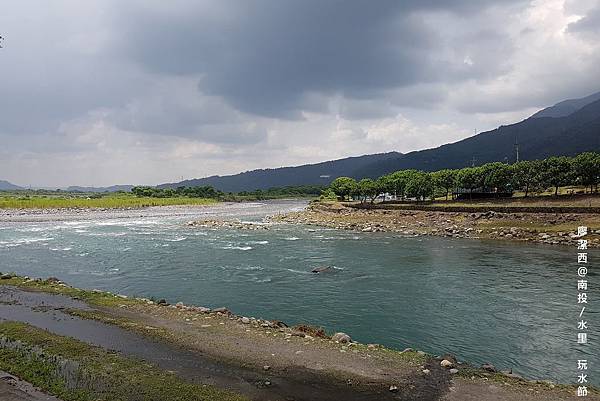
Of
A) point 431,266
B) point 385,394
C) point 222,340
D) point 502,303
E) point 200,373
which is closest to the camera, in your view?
point 385,394

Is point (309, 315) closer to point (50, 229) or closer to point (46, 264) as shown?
point (46, 264)

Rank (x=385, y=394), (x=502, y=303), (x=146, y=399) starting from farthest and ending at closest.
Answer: (x=502, y=303), (x=385, y=394), (x=146, y=399)

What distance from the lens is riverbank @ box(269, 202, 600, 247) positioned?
39000 millimetres

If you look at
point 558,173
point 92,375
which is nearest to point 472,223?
point 558,173

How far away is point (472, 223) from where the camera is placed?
1884 inches

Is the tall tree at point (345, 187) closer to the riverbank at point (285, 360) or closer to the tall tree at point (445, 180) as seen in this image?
the tall tree at point (445, 180)

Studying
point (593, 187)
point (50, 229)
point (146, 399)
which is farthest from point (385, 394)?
point (593, 187)

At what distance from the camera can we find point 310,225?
58.4m

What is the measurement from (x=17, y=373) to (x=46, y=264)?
22.1 metres

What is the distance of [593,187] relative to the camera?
55.6 meters

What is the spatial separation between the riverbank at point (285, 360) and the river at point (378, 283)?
246 cm

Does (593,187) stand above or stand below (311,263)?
above

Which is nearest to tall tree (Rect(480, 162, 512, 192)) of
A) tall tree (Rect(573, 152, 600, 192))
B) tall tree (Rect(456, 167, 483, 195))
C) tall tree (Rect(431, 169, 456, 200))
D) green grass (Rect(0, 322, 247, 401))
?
tall tree (Rect(456, 167, 483, 195))

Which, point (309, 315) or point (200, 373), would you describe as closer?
point (200, 373)
